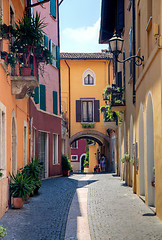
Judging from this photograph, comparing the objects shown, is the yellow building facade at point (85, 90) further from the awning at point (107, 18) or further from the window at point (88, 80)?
the awning at point (107, 18)

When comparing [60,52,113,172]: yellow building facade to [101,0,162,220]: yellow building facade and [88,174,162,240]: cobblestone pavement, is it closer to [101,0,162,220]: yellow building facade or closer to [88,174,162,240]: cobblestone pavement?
[101,0,162,220]: yellow building facade

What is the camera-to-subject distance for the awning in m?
21.8

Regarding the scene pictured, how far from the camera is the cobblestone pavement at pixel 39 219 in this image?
696cm

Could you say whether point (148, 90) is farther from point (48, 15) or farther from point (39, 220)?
point (48, 15)

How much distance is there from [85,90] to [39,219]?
24351 millimetres

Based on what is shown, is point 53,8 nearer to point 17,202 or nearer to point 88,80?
point 88,80

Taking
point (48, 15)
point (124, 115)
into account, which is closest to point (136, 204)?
point (124, 115)

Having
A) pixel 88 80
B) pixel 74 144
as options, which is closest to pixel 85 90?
pixel 88 80

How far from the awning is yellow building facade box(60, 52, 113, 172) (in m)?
5.85

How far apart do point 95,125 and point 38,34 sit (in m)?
21.9

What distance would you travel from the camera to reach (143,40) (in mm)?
10734

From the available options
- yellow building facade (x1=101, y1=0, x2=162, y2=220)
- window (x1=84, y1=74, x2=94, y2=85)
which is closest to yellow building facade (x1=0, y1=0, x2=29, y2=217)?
yellow building facade (x1=101, y1=0, x2=162, y2=220)

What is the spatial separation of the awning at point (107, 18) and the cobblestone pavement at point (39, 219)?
42.3ft

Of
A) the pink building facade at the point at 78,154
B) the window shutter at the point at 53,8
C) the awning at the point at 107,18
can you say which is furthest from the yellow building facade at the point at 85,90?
the pink building facade at the point at 78,154
